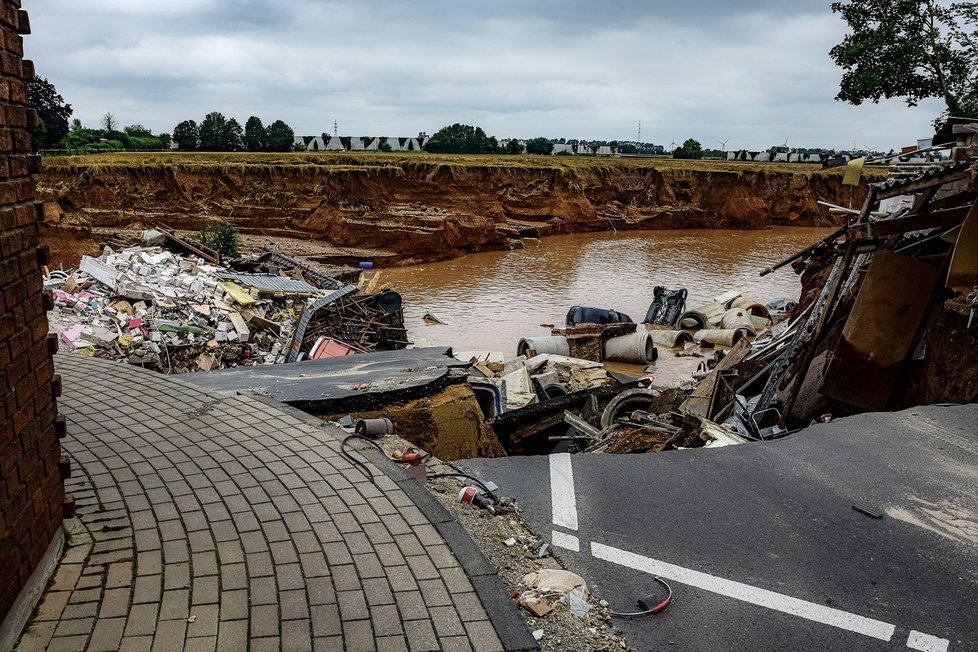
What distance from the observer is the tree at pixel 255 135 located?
214 feet

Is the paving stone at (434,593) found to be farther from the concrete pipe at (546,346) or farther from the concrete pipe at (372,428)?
the concrete pipe at (546,346)

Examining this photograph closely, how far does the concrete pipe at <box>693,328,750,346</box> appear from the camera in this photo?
1785cm

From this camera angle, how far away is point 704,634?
11.5 feet

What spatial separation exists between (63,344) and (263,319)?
320 cm

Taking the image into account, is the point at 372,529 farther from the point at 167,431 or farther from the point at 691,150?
the point at 691,150

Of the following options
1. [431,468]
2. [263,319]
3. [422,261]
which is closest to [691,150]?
[422,261]

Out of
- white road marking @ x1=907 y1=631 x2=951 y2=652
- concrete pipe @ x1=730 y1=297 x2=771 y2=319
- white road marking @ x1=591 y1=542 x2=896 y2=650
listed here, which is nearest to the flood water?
concrete pipe @ x1=730 y1=297 x2=771 y2=319

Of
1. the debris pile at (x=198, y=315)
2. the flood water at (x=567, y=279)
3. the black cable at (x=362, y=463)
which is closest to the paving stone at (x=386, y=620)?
the black cable at (x=362, y=463)

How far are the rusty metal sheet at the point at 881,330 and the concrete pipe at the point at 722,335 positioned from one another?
9.97 metres

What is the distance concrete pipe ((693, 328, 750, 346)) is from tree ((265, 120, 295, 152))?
54847 millimetres

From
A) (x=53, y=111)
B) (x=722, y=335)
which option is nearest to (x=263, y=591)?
(x=722, y=335)

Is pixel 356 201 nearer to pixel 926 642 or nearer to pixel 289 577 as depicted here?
pixel 289 577

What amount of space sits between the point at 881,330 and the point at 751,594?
5.26 meters

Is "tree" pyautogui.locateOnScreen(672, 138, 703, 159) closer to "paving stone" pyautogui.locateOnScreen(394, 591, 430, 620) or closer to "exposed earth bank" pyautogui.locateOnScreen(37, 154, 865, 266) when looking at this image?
"exposed earth bank" pyautogui.locateOnScreen(37, 154, 865, 266)
